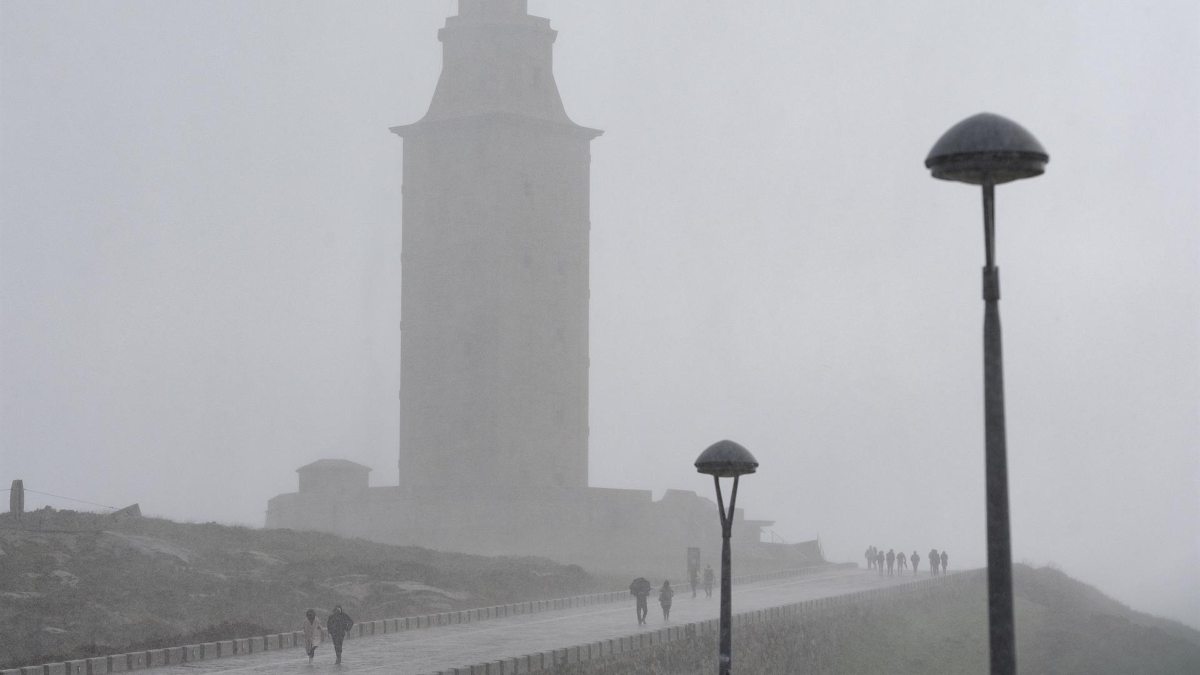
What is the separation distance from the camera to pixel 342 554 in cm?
5591

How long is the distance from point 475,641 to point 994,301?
23.4 metres

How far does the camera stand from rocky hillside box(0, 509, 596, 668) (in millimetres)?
38469

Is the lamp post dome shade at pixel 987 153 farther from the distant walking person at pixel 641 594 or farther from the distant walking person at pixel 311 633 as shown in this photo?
the distant walking person at pixel 641 594

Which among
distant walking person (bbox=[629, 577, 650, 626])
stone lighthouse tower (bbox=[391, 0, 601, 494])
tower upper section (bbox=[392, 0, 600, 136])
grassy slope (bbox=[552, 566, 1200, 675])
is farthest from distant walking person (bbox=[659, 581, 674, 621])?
tower upper section (bbox=[392, 0, 600, 136])

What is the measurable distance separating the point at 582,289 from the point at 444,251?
7.24 meters

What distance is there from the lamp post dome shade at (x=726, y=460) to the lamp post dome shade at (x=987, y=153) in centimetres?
1098

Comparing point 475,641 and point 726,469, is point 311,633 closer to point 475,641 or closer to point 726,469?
point 475,641

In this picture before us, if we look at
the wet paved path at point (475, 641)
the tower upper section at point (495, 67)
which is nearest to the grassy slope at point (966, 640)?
the wet paved path at point (475, 641)

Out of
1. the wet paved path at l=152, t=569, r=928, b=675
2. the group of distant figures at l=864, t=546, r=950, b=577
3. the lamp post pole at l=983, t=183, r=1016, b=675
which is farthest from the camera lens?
the group of distant figures at l=864, t=546, r=950, b=577

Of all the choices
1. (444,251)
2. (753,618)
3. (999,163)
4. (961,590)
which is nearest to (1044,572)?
(961,590)

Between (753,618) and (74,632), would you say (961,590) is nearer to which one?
(753,618)

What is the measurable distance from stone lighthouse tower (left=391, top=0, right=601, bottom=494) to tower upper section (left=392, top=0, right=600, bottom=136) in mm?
70

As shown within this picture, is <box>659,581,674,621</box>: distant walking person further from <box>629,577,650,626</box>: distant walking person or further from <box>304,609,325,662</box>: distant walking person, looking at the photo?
<box>304,609,325,662</box>: distant walking person

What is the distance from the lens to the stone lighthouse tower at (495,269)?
79000mm
